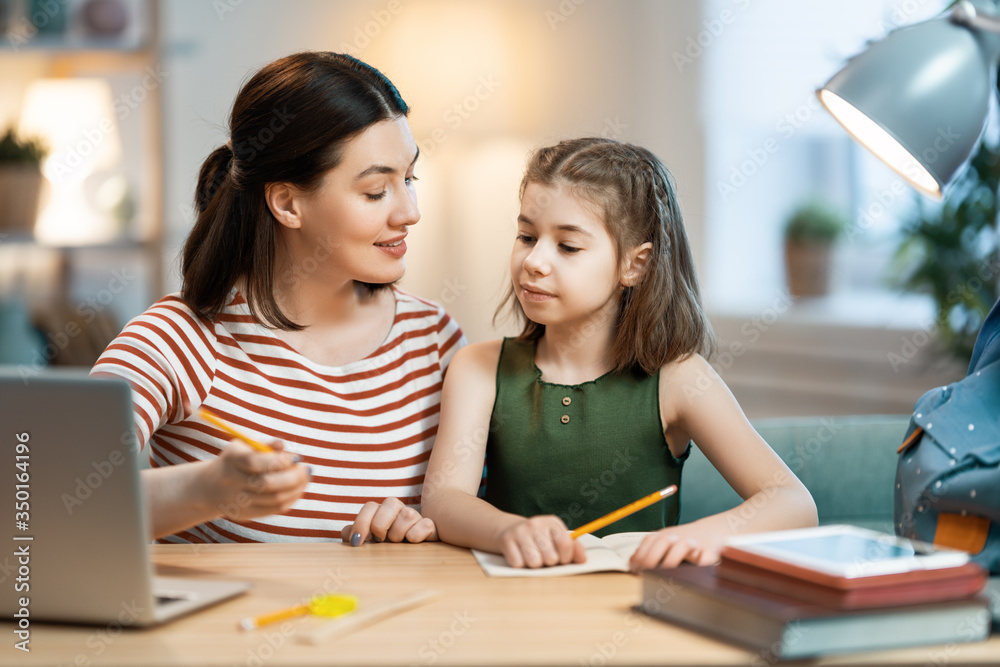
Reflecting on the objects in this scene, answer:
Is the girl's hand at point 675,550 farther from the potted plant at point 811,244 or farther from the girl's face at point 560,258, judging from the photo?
the potted plant at point 811,244

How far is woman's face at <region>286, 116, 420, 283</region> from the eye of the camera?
4.65 ft

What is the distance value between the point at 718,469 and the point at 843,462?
596 millimetres

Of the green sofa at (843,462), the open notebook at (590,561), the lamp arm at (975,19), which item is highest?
the lamp arm at (975,19)

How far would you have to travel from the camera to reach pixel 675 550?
3.34 feet

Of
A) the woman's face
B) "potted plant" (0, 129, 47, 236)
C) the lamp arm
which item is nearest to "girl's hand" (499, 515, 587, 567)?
the woman's face

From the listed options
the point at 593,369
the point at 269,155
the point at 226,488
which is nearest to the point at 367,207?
the point at 269,155

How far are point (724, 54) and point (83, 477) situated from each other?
333cm

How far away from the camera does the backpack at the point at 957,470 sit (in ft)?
3.19

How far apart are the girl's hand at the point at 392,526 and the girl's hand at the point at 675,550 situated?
271 mm

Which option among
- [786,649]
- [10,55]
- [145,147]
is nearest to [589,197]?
[786,649]

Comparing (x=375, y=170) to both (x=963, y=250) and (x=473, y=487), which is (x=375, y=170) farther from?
(x=963, y=250)

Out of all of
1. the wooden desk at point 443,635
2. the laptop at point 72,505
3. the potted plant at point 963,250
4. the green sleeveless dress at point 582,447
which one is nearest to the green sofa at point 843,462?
the green sleeveless dress at point 582,447

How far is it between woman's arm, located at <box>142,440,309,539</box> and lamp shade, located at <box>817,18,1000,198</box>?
0.65 m

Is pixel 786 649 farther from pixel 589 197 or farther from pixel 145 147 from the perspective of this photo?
pixel 145 147
